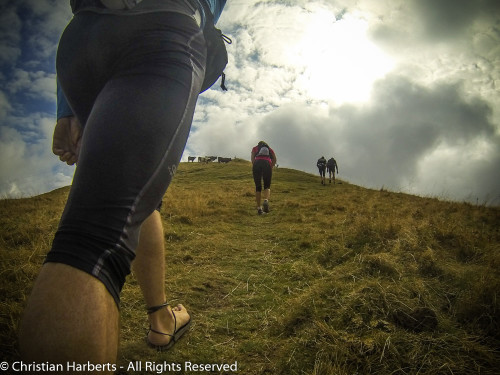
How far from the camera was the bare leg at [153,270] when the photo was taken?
1502mm

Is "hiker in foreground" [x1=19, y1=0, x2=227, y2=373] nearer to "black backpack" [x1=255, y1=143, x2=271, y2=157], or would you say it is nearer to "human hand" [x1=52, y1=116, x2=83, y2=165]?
"human hand" [x1=52, y1=116, x2=83, y2=165]

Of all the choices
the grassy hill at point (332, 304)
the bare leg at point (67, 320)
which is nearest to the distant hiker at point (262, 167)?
the grassy hill at point (332, 304)

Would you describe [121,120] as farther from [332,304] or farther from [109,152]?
[332,304]

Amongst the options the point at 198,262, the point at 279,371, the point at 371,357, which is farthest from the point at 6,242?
the point at 371,357

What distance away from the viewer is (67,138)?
1.27 m

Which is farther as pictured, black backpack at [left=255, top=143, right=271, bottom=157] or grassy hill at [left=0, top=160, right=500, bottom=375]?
black backpack at [left=255, top=143, right=271, bottom=157]

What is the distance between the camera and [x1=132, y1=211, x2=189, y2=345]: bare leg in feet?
4.93

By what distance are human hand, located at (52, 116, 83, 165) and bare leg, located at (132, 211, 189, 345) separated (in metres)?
0.50

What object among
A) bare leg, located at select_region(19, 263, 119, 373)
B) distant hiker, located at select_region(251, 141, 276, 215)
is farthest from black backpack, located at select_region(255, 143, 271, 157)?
bare leg, located at select_region(19, 263, 119, 373)

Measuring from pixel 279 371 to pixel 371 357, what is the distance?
0.50m

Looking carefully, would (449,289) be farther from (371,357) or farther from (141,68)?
Answer: (141,68)

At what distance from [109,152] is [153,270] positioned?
100 centimetres

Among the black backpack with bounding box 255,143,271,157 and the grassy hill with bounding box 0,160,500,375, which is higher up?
the black backpack with bounding box 255,143,271,157

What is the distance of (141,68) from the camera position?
0.88 meters
